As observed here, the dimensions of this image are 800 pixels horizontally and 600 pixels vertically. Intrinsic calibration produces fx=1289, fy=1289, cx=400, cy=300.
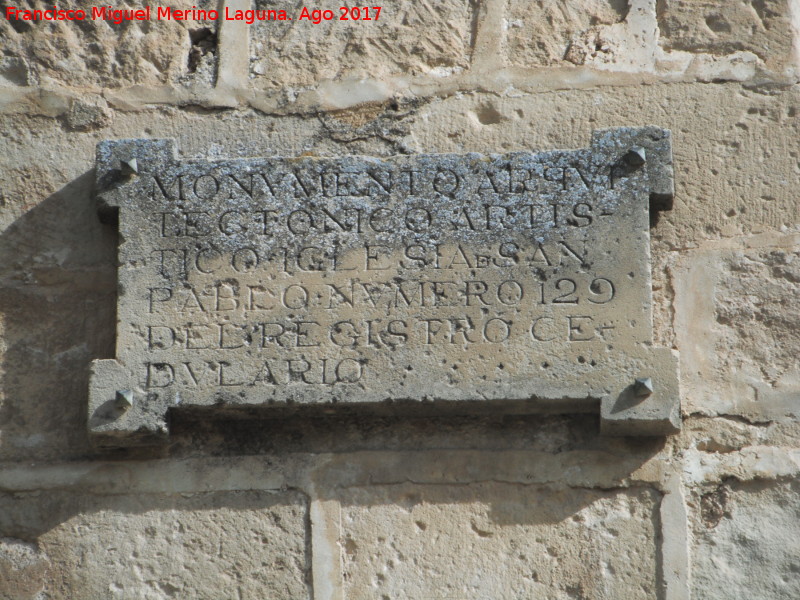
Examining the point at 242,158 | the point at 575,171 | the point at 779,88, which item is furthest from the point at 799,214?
the point at 242,158

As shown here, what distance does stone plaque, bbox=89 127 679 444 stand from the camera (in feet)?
11.4

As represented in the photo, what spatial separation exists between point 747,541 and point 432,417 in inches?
35.9

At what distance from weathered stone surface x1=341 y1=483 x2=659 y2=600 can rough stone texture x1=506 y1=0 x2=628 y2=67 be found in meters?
1.31

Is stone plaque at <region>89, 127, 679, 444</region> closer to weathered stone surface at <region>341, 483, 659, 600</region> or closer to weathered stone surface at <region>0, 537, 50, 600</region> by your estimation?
weathered stone surface at <region>341, 483, 659, 600</region>

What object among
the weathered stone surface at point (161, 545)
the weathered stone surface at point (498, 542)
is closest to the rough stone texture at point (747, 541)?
the weathered stone surface at point (498, 542)

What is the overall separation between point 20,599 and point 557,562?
1.47 meters

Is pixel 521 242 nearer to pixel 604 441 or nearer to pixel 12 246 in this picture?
pixel 604 441

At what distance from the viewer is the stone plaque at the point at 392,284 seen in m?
3.48

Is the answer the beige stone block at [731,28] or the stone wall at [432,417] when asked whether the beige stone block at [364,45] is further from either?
the beige stone block at [731,28]

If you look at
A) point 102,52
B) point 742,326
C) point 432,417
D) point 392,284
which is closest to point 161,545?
point 432,417

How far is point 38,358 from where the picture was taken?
12.2 feet

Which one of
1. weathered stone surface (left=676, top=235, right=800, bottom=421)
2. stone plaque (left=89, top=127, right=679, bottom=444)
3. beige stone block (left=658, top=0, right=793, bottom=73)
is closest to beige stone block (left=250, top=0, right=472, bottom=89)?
stone plaque (left=89, top=127, right=679, bottom=444)

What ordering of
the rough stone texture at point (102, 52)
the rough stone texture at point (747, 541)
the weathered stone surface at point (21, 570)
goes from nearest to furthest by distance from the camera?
the rough stone texture at point (747, 541) < the weathered stone surface at point (21, 570) < the rough stone texture at point (102, 52)

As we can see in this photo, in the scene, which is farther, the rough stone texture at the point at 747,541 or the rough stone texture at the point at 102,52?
the rough stone texture at the point at 102,52
